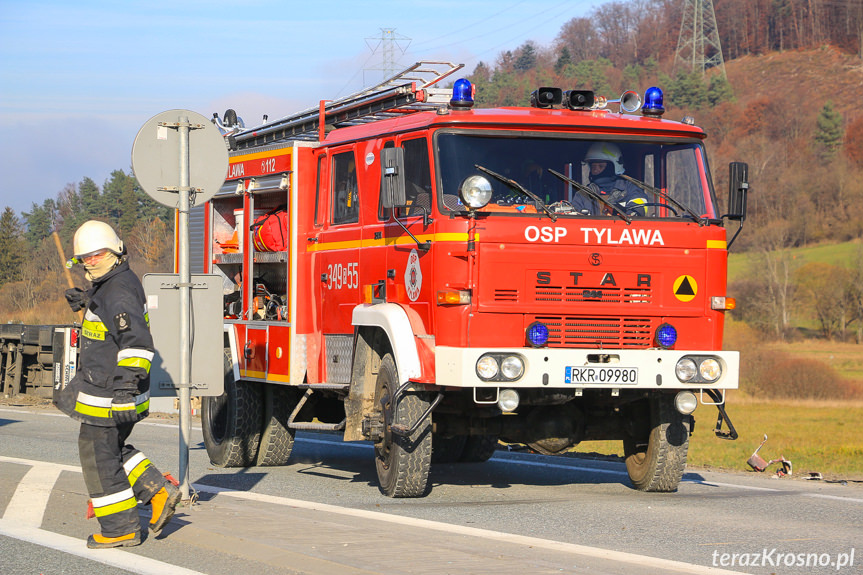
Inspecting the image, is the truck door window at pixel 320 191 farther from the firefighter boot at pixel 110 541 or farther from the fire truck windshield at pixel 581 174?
the firefighter boot at pixel 110 541

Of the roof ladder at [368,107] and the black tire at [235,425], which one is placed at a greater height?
the roof ladder at [368,107]

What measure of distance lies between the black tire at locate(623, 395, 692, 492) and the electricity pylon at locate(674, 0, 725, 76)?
14428 centimetres

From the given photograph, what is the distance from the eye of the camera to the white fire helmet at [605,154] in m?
9.27

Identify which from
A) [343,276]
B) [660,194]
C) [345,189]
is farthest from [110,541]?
[660,194]

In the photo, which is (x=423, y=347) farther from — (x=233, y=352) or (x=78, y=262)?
(x=233, y=352)

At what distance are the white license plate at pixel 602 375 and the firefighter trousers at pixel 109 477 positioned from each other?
332 cm

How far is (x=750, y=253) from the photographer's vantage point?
95.9 meters

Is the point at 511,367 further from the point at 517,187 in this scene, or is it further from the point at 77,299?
the point at 77,299

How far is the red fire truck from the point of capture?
8.69 meters

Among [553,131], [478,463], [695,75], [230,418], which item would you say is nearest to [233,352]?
[230,418]

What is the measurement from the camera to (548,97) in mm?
9672

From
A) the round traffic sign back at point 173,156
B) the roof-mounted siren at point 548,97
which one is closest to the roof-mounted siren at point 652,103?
the roof-mounted siren at point 548,97

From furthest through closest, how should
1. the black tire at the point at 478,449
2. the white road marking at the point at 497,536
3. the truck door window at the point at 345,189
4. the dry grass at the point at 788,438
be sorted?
the dry grass at the point at 788,438 < the black tire at the point at 478,449 < the truck door window at the point at 345,189 < the white road marking at the point at 497,536

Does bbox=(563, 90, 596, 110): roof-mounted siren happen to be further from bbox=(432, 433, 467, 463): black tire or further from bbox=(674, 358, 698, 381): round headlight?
bbox=(432, 433, 467, 463): black tire
